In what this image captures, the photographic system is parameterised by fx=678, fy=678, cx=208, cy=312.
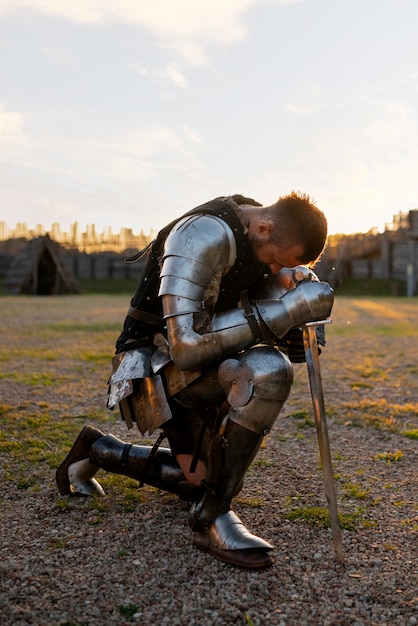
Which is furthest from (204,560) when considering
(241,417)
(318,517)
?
(318,517)

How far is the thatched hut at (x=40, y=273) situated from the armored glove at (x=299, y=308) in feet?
79.2

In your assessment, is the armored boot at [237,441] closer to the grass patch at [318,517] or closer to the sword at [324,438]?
the sword at [324,438]

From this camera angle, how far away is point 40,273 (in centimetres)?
2762

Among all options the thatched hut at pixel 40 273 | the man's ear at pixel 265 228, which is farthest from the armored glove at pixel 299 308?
the thatched hut at pixel 40 273

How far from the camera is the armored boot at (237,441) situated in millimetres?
2727

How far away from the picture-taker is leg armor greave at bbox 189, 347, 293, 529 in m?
2.77

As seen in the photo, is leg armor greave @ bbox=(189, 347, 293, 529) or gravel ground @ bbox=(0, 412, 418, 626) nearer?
gravel ground @ bbox=(0, 412, 418, 626)

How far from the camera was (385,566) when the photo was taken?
8.89ft

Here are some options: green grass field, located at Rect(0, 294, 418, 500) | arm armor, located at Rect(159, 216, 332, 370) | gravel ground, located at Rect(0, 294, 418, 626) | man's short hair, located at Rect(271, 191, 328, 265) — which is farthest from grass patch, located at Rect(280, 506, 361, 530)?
green grass field, located at Rect(0, 294, 418, 500)

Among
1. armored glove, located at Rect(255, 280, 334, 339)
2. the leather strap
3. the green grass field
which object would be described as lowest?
the green grass field

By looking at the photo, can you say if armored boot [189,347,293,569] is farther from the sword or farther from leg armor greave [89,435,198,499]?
leg armor greave [89,435,198,499]

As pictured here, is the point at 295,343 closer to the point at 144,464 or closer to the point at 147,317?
the point at 147,317

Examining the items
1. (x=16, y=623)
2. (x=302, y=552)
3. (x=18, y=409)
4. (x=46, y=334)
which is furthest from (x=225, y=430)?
(x=46, y=334)

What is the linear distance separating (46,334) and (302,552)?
31.5 feet
